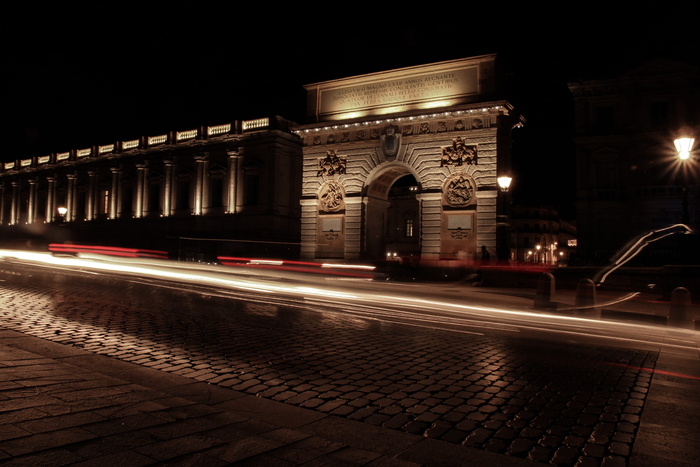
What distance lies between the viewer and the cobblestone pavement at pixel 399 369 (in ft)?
14.3

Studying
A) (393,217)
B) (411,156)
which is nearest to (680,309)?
(411,156)

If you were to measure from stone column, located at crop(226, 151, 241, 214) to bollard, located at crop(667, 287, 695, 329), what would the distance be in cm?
3473

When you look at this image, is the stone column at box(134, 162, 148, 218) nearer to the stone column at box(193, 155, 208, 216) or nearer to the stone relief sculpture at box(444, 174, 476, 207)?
the stone column at box(193, 155, 208, 216)

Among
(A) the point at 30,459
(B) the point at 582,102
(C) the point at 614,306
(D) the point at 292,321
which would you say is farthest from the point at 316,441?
(B) the point at 582,102

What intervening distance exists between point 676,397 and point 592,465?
247 cm

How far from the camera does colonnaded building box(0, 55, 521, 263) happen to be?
28625mm

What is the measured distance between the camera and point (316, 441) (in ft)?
12.6

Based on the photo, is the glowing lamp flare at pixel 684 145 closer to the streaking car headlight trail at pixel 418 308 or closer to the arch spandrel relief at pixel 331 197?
the streaking car headlight trail at pixel 418 308

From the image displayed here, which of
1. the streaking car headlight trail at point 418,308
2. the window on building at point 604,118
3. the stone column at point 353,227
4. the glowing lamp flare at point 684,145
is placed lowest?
the streaking car headlight trail at point 418,308

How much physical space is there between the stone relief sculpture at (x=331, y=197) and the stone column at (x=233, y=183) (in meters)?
11.0

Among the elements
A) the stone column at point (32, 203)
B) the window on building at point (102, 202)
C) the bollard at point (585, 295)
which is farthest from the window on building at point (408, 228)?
the bollard at point (585, 295)

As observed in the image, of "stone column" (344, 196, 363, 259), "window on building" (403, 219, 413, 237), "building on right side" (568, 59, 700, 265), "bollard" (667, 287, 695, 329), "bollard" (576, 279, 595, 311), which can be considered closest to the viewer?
"bollard" (667, 287, 695, 329)

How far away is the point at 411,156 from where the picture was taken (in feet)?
99.3

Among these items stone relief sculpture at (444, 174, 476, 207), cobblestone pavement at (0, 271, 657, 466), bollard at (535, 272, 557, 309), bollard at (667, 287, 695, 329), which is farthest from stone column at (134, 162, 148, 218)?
bollard at (667, 287, 695, 329)
